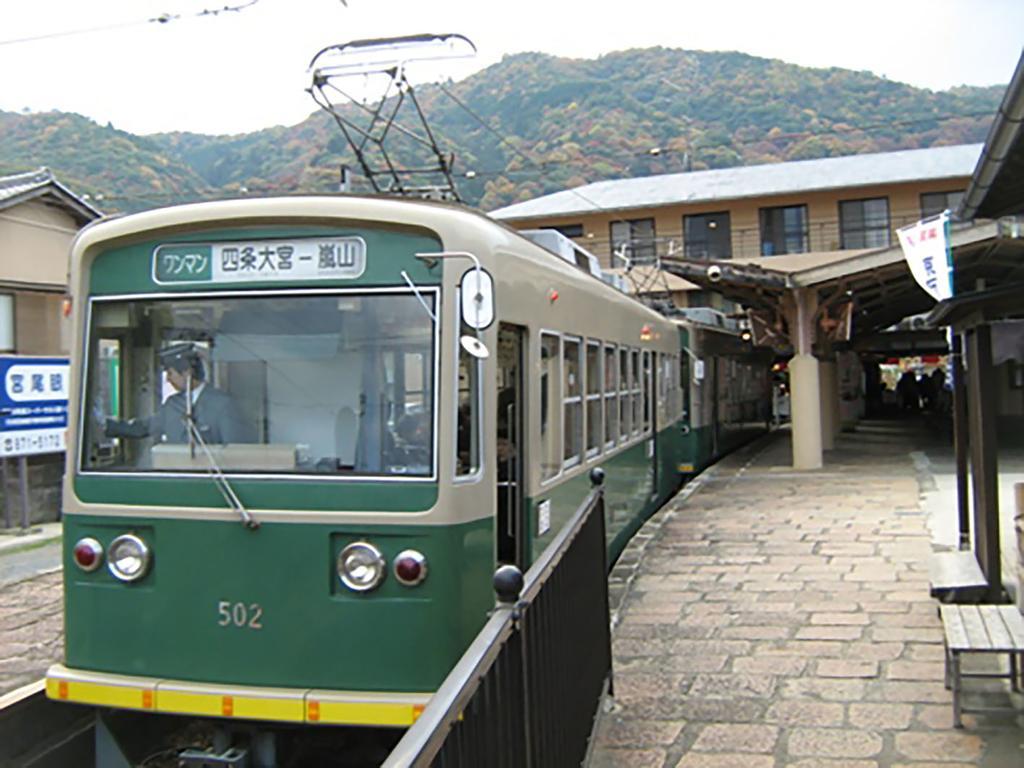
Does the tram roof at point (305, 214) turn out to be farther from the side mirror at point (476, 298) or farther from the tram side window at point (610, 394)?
the tram side window at point (610, 394)

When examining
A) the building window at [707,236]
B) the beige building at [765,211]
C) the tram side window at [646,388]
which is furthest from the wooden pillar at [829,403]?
the building window at [707,236]

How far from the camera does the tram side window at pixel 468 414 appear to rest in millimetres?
4305

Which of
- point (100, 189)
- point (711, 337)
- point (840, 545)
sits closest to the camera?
point (840, 545)

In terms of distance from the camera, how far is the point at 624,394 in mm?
9070

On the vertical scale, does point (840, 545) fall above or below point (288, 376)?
below

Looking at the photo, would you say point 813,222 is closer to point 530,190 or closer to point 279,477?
point 530,190

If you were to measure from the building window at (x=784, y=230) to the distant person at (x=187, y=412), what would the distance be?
101ft

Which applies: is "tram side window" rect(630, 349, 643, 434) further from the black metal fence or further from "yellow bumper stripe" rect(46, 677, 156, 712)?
"yellow bumper stripe" rect(46, 677, 156, 712)

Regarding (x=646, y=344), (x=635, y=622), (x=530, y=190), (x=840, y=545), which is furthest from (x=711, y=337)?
(x=530, y=190)

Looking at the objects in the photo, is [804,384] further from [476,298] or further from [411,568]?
[411,568]

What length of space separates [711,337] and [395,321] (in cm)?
1319

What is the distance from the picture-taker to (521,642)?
2.97 metres

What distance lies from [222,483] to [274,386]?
1.55 feet

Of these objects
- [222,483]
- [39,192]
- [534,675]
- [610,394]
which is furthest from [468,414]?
[39,192]
